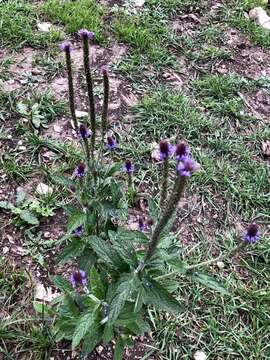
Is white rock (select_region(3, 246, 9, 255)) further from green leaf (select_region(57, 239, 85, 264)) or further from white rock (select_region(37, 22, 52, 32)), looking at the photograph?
white rock (select_region(37, 22, 52, 32))

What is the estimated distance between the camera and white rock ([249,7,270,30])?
5.03 metres

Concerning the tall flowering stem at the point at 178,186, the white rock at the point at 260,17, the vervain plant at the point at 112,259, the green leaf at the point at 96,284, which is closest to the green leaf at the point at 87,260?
the vervain plant at the point at 112,259

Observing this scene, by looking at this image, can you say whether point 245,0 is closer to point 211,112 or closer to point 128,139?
point 211,112

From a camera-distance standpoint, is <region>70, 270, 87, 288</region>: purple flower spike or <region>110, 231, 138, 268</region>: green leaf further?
<region>70, 270, 87, 288</region>: purple flower spike

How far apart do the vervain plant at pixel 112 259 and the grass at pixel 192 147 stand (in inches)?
10.9

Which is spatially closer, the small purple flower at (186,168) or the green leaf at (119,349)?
the small purple flower at (186,168)

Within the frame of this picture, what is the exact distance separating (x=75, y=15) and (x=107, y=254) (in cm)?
288

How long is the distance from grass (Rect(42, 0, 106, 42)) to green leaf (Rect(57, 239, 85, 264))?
2.40 metres

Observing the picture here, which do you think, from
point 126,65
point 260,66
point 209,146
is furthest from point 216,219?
point 260,66

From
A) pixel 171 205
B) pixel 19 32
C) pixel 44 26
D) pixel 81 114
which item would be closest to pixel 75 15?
pixel 44 26

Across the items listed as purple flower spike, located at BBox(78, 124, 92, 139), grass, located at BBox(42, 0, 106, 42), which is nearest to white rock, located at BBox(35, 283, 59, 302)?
purple flower spike, located at BBox(78, 124, 92, 139)

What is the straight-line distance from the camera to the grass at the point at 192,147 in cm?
275

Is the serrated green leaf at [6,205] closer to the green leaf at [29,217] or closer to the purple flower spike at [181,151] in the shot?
the green leaf at [29,217]

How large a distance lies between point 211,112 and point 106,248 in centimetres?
219
